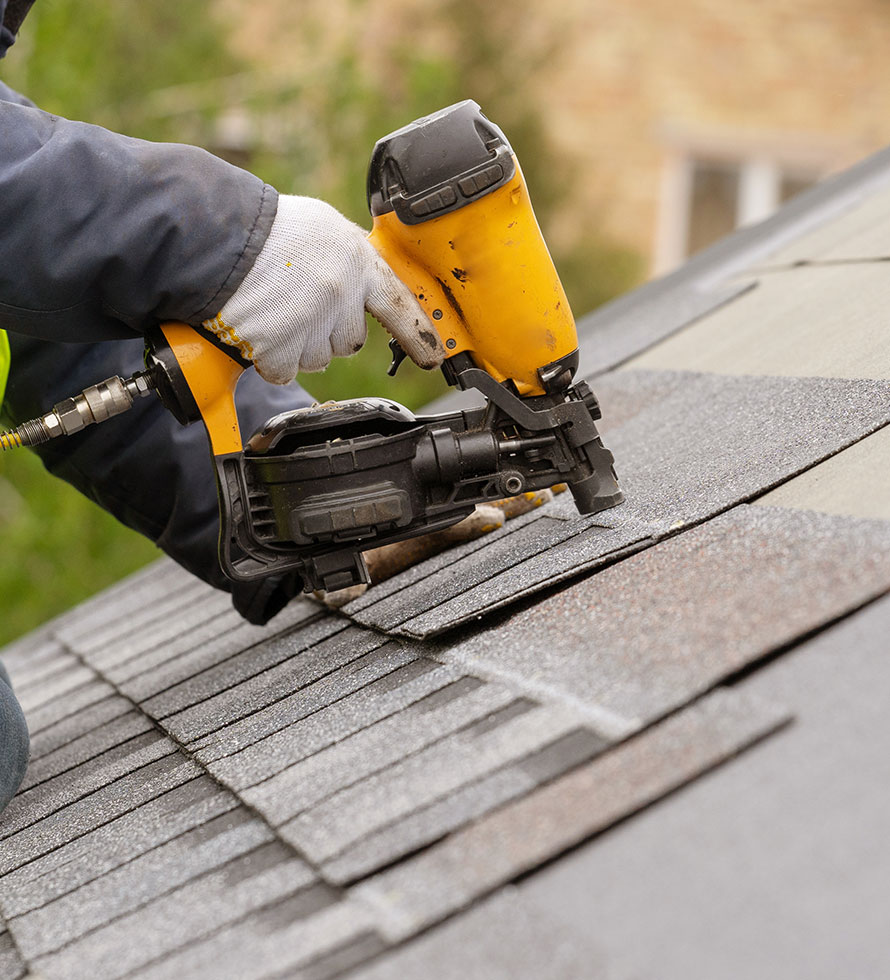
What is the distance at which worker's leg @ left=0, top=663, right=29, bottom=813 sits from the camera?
1898 mm

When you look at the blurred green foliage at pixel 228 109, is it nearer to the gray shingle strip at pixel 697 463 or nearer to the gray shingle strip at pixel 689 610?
the gray shingle strip at pixel 697 463

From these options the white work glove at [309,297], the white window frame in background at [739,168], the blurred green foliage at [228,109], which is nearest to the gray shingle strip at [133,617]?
the white work glove at [309,297]

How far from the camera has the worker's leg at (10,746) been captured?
74.7 inches

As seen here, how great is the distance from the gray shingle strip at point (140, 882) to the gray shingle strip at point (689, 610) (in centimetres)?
36

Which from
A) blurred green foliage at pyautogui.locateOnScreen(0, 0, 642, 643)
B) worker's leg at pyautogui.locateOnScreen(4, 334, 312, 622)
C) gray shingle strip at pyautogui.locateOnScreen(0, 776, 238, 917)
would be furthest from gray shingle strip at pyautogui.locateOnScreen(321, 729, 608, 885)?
blurred green foliage at pyautogui.locateOnScreen(0, 0, 642, 643)

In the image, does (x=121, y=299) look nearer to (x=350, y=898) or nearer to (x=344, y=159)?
(x=350, y=898)

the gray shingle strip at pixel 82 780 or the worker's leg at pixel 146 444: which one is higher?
the worker's leg at pixel 146 444

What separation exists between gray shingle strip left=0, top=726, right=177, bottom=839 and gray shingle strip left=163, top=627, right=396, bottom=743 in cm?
4

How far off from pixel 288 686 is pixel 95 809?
339 millimetres

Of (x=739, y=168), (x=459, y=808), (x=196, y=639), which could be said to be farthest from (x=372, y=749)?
(x=739, y=168)

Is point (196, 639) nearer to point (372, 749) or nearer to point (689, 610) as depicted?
point (372, 749)

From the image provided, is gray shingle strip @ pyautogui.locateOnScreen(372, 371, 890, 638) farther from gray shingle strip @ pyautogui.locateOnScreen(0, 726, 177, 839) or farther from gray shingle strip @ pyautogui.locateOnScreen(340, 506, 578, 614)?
gray shingle strip @ pyautogui.locateOnScreen(0, 726, 177, 839)

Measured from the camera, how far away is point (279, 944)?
41.6 inches

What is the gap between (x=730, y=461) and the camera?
6.17ft
